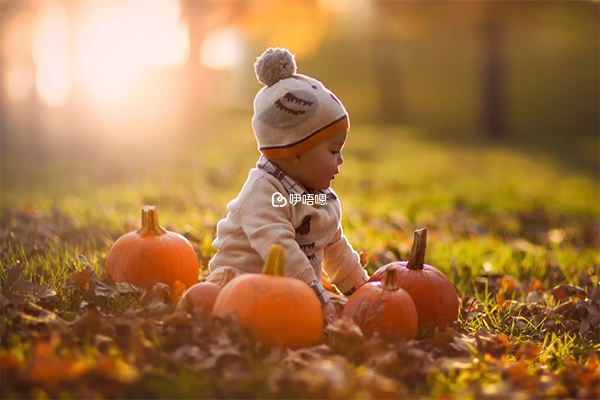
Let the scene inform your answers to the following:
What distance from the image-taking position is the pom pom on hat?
334cm

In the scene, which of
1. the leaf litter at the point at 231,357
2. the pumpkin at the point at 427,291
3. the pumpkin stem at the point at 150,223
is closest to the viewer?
the leaf litter at the point at 231,357

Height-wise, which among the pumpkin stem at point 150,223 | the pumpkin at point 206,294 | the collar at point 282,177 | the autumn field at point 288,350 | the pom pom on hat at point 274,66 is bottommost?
the autumn field at point 288,350

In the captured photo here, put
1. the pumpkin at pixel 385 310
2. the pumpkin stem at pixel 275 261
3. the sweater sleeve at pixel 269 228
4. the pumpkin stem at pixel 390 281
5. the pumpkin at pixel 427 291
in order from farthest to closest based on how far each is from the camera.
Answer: the pumpkin at pixel 427 291, the sweater sleeve at pixel 269 228, the pumpkin stem at pixel 390 281, the pumpkin at pixel 385 310, the pumpkin stem at pixel 275 261

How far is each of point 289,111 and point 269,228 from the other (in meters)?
0.66

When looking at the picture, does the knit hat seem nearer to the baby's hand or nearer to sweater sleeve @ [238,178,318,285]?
sweater sleeve @ [238,178,318,285]

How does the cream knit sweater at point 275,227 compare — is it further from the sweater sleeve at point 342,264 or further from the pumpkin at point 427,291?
the pumpkin at point 427,291

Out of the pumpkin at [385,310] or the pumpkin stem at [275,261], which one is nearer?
the pumpkin stem at [275,261]

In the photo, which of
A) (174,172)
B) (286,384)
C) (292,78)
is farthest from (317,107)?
(174,172)

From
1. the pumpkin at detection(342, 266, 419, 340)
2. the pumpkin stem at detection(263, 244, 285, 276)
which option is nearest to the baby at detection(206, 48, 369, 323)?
the pumpkin at detection(342, 266, 419, 340)

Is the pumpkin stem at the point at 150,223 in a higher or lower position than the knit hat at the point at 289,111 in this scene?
lower

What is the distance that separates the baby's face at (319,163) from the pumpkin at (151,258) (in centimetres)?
90

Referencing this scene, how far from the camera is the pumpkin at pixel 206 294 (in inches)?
118

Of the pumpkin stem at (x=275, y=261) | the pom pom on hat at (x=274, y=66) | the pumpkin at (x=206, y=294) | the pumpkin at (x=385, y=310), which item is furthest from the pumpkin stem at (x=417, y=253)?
the pom pom on hat at (x=274, y=66)

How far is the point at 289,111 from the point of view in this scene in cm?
324
